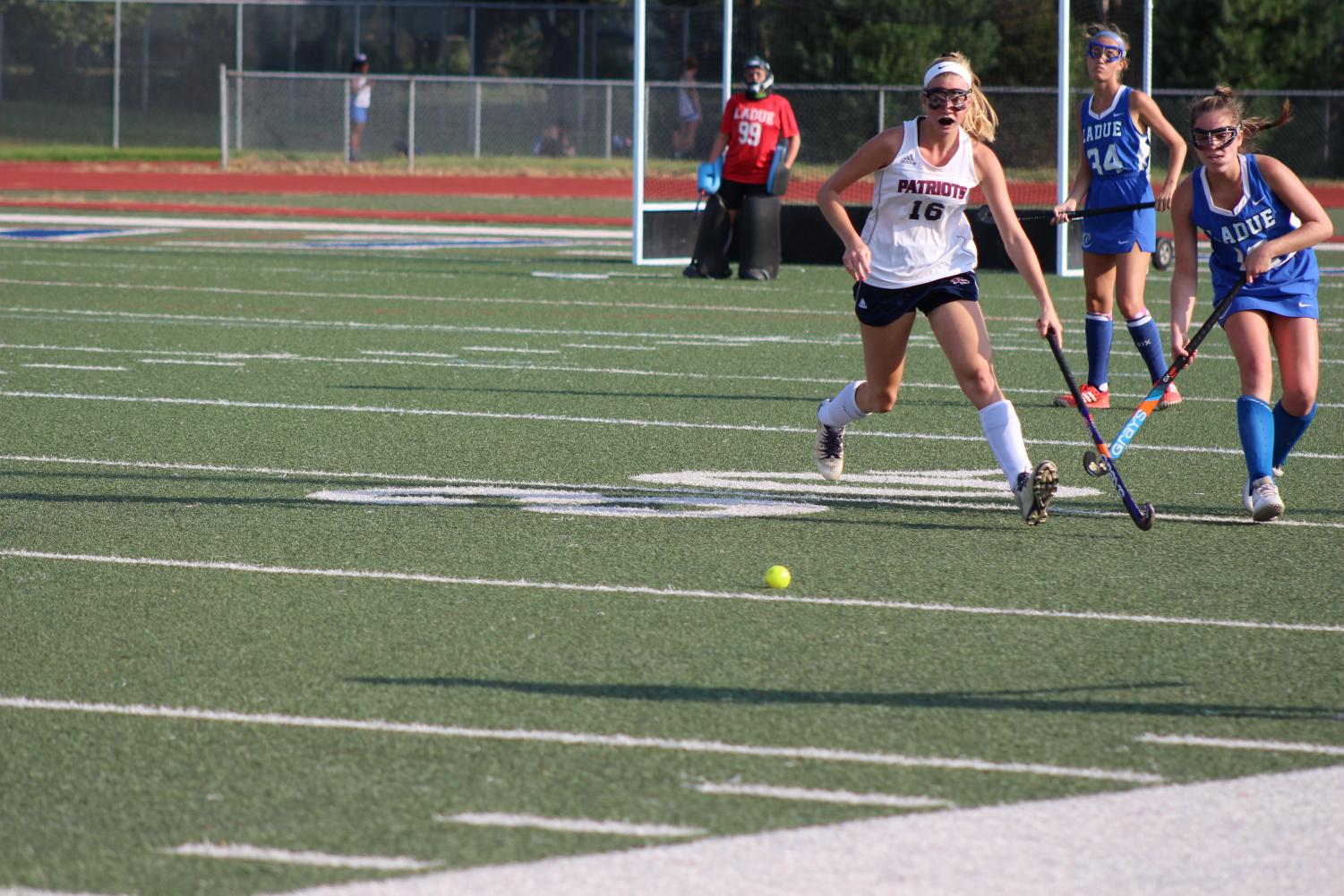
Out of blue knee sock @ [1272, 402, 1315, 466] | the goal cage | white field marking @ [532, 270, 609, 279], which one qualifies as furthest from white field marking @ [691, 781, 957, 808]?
white field marking @ [532, 270, 609, 279]

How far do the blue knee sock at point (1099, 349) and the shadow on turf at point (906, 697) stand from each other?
598cm

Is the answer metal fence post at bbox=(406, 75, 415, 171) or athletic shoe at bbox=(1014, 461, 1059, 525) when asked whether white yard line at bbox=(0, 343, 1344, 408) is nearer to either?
athletic shoe at bbox=(1014, 461, 1059, 525)

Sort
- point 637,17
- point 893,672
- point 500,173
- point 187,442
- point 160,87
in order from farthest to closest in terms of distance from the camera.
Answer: point 160,87
point 500,173
point 637,17
point 187,442
point 893,672

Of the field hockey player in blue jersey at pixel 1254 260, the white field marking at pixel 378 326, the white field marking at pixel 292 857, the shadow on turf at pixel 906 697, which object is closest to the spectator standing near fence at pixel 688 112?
the white field marking at pixel 378 326

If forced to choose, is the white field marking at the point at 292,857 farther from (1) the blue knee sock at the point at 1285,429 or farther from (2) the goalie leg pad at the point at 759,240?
(2) the goalie leg pad at the point at 759,240

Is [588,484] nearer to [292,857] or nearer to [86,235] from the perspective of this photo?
[292,857]

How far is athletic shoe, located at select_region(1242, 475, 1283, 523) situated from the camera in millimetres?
7723

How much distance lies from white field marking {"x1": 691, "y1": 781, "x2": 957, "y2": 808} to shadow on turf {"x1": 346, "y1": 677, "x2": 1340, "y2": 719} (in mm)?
721

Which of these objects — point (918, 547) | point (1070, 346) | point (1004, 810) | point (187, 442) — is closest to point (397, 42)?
point (1070, 346)

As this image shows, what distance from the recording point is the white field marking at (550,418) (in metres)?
9.85

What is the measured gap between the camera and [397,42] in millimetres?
47375

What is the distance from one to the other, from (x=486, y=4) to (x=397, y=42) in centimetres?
237

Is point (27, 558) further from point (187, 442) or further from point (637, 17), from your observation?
point (637, 17)

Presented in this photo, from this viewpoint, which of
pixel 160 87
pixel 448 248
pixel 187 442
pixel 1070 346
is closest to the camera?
pixel 187 442
